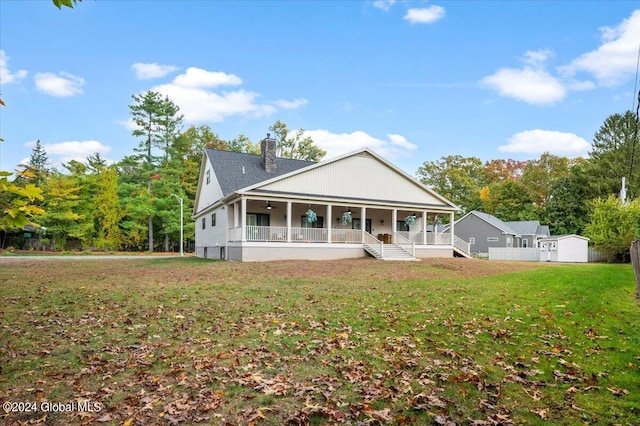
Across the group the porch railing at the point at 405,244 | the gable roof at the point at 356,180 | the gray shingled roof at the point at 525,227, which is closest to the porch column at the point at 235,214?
the gable roof at the point at 356,180

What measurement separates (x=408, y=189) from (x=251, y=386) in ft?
76.6

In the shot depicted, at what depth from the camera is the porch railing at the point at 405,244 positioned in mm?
23539

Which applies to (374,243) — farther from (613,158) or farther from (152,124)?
(613,158)

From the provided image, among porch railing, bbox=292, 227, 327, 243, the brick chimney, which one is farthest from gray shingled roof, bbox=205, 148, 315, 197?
porch railing, bbox=292, 227, 327, 243

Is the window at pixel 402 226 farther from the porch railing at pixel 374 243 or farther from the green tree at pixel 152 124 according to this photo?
the green tree at pixel 152 124

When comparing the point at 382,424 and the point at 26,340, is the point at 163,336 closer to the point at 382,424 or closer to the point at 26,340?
the point at 26,340

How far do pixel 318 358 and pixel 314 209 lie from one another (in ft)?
65.4

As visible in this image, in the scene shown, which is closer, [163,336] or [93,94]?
[163,336]

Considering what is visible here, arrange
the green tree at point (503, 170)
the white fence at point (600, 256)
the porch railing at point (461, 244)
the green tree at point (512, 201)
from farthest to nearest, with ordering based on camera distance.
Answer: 1. the green tree at point (503, 170)
2. the green tree at point (512, 201)
3. the white fence at point (600, 256)
4. the porch railing at point (461, 244)

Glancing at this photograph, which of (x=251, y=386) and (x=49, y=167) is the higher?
(x=49, y=167)

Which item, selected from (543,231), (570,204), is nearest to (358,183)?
(543,231)

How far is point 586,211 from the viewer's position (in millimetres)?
47625

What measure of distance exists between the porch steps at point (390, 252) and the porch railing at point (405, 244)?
20.1 inches

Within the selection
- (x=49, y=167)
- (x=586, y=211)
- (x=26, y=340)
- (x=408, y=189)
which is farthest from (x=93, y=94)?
(x=586, y=211)
